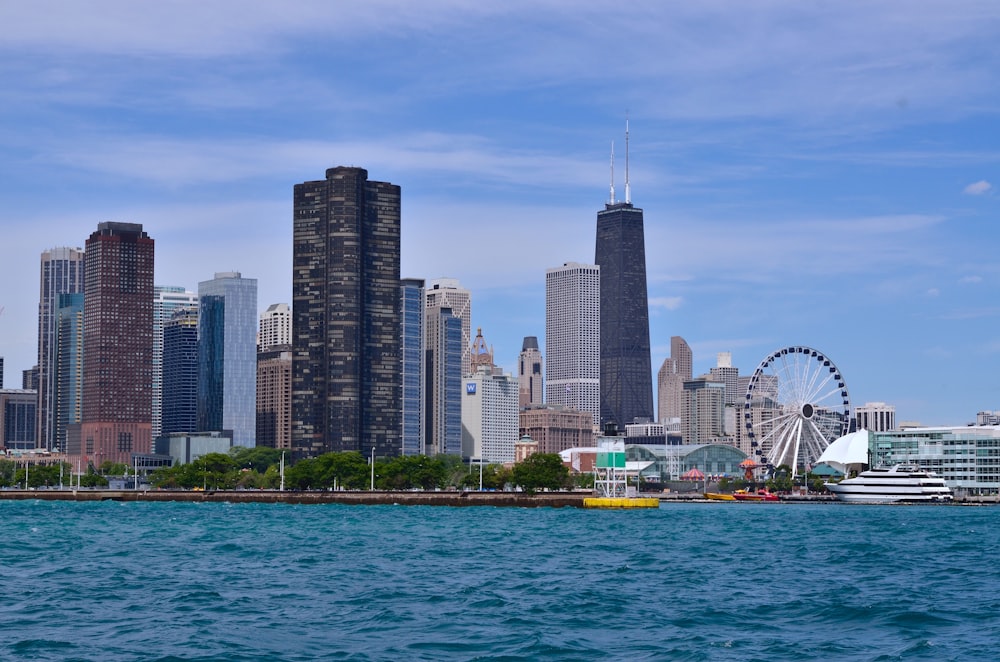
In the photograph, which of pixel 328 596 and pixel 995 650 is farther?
pixel 328 596

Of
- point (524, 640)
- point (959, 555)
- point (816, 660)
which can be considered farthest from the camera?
point (959, 555)

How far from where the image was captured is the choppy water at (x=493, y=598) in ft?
160

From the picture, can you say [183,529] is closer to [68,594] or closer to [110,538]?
[110,538]

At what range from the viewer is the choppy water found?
48.9 metres

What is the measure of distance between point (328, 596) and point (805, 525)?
94702mm

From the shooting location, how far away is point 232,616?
56.2 metres

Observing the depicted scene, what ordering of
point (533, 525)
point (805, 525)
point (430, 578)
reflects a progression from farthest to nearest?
point (805, 525) → point (533, 525) → point (430, 578)

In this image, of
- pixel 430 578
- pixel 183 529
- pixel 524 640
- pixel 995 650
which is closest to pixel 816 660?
pixel 995 650

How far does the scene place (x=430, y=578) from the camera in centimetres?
7294

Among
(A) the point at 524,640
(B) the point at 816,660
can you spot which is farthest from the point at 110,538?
(B) the point at 816,660

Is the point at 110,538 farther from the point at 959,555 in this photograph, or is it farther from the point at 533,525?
the point at 959,555

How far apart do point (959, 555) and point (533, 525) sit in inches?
2058

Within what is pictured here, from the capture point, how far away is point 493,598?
62594 millimetres

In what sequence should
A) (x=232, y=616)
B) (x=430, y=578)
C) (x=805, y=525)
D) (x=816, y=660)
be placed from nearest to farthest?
(x=816, y=660)
(x=232, y=616)
(x=430, y=578)
(x=805, y=525)
